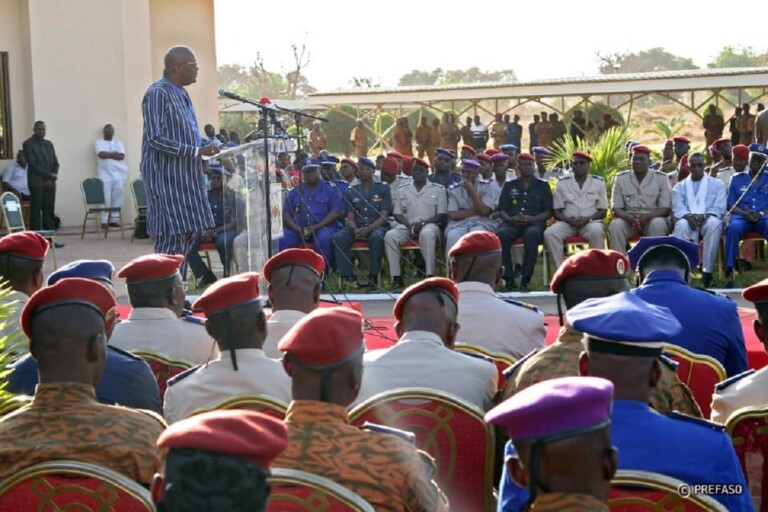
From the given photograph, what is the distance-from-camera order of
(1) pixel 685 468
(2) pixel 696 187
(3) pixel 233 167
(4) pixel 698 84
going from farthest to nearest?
1. (4) pixel 698 84
2. (2) pixel 696 187
3. (3) pixel 233 167
4. (1) pixel 685 468

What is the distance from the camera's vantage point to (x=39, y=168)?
1619 cm

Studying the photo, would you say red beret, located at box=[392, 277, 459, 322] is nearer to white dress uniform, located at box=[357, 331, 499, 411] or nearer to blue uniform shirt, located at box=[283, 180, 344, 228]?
white dress uniform, located at box=[357, 331, 499, 411]

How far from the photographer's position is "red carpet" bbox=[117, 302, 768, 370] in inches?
242

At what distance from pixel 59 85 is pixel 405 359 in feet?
48.7

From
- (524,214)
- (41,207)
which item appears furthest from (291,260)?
(41,207)

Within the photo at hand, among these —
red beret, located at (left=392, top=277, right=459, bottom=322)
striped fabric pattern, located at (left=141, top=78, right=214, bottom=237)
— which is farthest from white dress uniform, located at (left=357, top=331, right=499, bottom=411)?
striped fabric pattern, located at (left=141, top=78, right=214, bottom=237)

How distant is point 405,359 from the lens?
3.95m

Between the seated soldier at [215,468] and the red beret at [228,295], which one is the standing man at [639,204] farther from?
the seated soldier at [215,468]

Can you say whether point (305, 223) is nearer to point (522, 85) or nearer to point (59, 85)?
point (59, 85)

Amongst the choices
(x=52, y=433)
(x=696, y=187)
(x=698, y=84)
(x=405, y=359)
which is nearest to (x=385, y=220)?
(x=696, y=187)

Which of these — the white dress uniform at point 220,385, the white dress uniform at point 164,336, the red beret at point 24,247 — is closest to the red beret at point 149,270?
the white dress uniform at point 164,336

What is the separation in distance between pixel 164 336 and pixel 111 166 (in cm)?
1318

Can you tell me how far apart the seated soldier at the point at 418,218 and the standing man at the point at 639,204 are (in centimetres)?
174

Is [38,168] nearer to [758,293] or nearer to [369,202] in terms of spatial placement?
[369,202]
